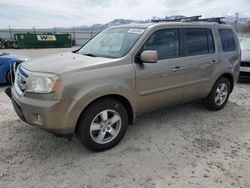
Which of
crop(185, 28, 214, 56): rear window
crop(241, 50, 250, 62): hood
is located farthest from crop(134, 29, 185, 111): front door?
crop(241, 50, 250, 62): hood

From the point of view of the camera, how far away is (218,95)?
5.17m

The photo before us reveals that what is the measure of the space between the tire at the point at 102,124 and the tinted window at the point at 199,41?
175 cm

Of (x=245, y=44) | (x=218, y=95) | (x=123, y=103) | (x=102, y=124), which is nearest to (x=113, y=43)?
(x=123, y=103)

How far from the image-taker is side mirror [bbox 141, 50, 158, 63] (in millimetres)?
3426

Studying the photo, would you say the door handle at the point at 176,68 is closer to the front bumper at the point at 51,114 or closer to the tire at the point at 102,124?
the tire at the point at 102,124

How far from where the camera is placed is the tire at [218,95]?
Answer: 5.02 metres

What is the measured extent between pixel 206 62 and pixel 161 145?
1.89 m

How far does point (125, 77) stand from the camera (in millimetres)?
3467

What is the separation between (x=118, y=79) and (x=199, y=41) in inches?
79.6

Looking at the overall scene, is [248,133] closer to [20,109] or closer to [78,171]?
[78,171]

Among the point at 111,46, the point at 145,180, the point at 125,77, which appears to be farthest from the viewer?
the point at 111,46

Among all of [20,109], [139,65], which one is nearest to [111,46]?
[139,65]

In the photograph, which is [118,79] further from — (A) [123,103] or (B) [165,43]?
(B) [165,43]

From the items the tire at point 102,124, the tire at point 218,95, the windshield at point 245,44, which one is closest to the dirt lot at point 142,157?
the tire at point 102,124
